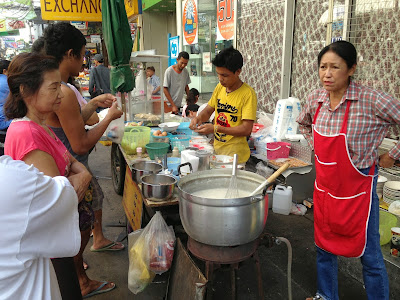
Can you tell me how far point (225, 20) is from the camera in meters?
6.65

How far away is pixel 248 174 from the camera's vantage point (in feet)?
6.74

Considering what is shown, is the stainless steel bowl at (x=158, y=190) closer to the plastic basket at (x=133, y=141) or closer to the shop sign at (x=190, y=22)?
the plastic basket at (x=133, y=141)

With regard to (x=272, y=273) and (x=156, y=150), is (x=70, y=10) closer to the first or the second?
(x=156, y=150)

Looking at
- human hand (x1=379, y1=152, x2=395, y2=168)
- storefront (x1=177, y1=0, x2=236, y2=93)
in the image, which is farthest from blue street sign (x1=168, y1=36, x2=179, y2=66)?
human hand (x1=379, y1=152, x2=395, y2=168)

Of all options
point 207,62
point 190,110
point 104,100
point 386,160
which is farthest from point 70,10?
point 386,160

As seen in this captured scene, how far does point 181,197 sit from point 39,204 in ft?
2.98

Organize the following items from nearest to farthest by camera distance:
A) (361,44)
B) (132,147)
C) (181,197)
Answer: (181,197) → (132,147) → (361,44)

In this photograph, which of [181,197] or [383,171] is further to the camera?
[383,171]

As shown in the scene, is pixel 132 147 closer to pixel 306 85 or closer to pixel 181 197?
pixel 181 197

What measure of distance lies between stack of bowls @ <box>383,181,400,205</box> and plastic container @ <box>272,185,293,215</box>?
1.09 metres

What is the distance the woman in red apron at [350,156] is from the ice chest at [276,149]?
1.87 m

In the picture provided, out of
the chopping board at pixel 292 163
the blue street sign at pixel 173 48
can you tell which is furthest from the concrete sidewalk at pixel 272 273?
the blue street sign at pixel 173 48

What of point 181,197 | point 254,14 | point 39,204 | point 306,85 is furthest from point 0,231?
point 254,14

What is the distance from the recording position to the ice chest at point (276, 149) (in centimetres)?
411
